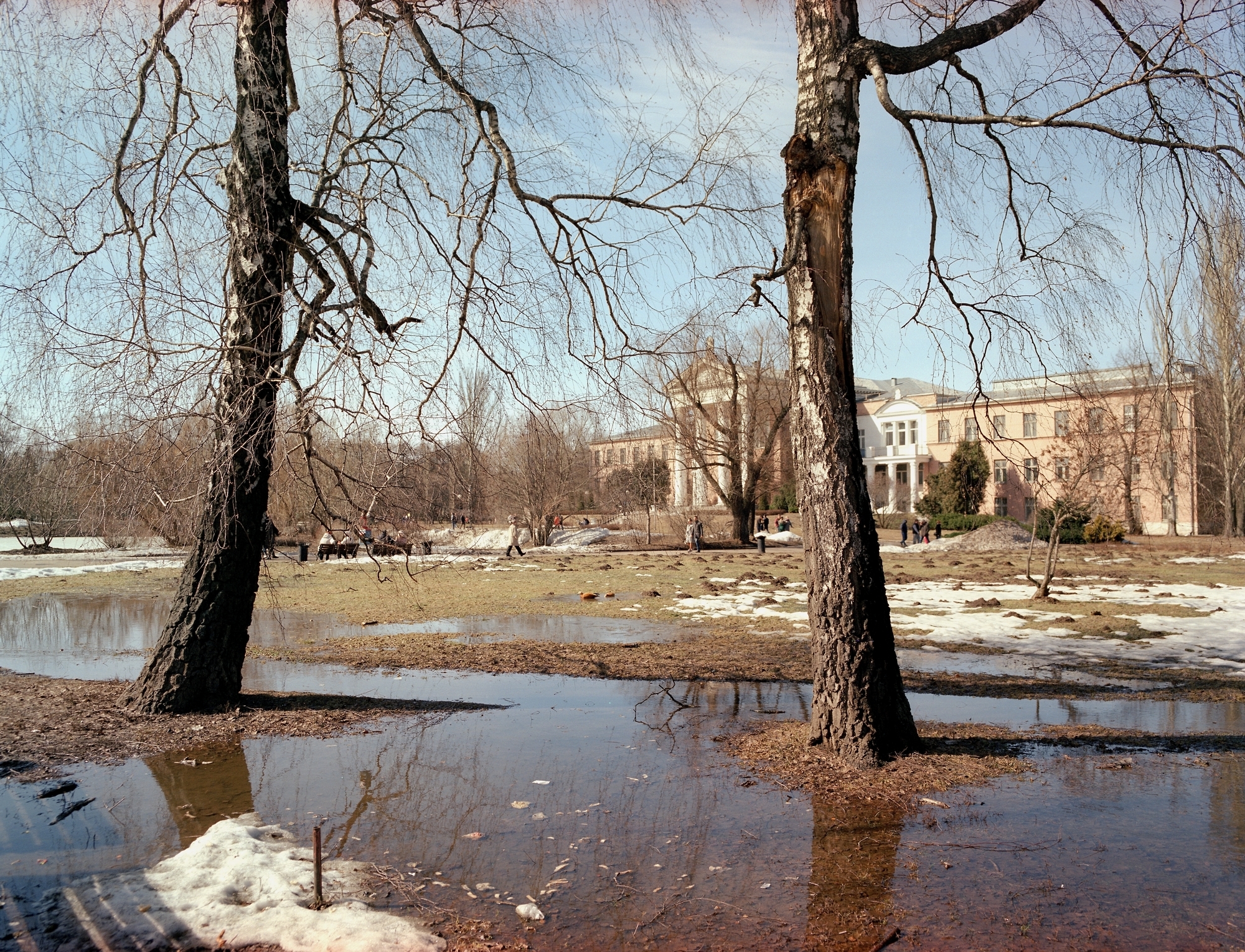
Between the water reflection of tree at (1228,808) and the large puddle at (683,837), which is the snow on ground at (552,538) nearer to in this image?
the large puddle at (683,837)

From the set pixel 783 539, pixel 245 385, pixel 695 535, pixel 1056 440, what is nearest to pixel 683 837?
pixel 245 385

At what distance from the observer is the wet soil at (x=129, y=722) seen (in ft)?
20.2

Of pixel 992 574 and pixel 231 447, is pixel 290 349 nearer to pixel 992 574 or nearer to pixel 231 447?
pixel 231 447

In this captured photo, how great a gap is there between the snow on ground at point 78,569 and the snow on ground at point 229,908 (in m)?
22.8

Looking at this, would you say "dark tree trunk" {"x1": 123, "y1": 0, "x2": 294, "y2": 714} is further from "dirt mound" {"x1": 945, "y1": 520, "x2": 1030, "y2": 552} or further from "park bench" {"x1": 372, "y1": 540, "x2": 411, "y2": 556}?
"dirt mound" {"x1": 945, "y1": 520, "x2": 1030, "y2": 552}

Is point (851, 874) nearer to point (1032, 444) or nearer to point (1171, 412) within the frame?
point (1171, 412)

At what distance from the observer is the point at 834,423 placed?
5926 mm

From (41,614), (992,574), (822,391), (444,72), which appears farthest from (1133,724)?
(41,614)

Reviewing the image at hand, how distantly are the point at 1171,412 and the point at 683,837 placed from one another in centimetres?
453

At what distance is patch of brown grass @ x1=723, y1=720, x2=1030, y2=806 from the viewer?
17.8 feet

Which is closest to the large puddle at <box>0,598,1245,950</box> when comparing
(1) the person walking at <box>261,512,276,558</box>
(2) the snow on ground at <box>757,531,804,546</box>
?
(1) the person walking at <box>261,512,276,558</box>

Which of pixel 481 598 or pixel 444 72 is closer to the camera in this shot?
pixel 444 72

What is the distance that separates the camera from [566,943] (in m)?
3.63

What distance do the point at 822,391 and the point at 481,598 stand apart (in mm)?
12247
